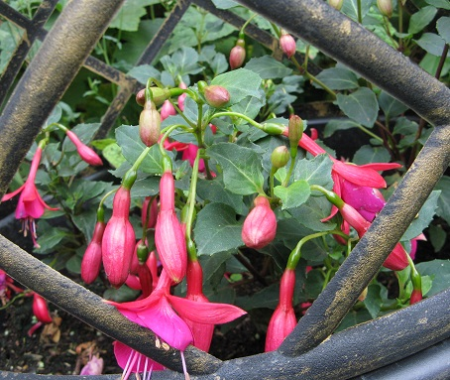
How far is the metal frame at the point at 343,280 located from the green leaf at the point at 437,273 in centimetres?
30

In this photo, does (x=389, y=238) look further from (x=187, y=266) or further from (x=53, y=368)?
(x=53, y=368)

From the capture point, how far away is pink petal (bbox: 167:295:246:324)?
37cm

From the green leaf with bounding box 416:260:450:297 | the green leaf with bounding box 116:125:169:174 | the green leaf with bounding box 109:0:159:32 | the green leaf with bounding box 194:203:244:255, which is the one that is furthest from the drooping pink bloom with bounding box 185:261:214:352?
the green leaf with bounding box 109:0:159:32

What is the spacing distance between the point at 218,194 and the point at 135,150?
0.31 ft

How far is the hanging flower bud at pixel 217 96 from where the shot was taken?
1.57ft

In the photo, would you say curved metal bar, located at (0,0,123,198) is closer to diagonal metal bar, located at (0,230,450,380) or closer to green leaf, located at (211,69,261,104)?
diagonal metal bar, located at (0,230,450,380)

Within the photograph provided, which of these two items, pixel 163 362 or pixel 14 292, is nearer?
pixel 163 362

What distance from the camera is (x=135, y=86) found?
3.52ft

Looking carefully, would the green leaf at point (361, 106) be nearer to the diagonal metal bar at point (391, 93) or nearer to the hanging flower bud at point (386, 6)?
the hanging flower bud at point (386, 6)

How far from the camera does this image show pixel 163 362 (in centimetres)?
36

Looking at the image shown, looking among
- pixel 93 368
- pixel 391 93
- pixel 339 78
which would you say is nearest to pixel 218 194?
pixel 391 93

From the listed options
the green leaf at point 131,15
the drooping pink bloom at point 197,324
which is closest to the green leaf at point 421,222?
the drooping pink bloom at point 197,324

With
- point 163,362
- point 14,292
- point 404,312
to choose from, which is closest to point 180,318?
point 163,362

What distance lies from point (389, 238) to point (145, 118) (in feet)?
0.69
